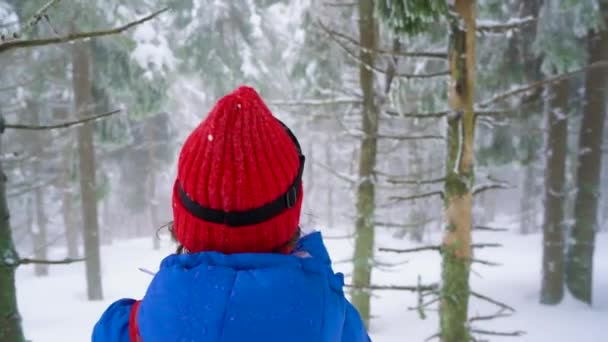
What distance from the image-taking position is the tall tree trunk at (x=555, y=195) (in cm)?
1138

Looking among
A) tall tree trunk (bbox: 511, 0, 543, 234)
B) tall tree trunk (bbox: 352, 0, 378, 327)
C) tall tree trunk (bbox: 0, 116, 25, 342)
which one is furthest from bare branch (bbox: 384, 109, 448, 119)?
tall tree trunk (bbox: 511, 0, 543, 234)

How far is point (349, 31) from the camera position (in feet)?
34.1

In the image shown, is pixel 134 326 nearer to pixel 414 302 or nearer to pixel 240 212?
pixel 240 212

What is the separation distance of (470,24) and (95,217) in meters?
11.9

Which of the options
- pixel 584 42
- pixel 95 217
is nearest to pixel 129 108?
pixel 95 217

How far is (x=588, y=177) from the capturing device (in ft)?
36.9

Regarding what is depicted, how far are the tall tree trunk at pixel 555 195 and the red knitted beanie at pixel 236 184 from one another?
38.2 ft

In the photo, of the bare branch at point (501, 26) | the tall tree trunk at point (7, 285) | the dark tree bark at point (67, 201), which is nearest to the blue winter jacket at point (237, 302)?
the tall tree trunk at point (7, 285)

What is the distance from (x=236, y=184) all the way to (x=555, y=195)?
39.5ft

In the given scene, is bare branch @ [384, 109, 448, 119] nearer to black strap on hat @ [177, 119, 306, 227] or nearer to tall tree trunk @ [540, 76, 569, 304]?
black strap on hat @ [177, 119, 306, 227]

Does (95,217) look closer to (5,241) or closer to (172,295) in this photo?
(5,241)

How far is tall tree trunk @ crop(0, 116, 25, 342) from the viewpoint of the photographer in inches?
114

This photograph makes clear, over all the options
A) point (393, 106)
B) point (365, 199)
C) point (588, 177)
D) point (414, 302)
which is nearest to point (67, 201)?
point (414, 302)

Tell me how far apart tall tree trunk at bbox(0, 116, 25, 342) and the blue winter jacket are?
1958 mm
